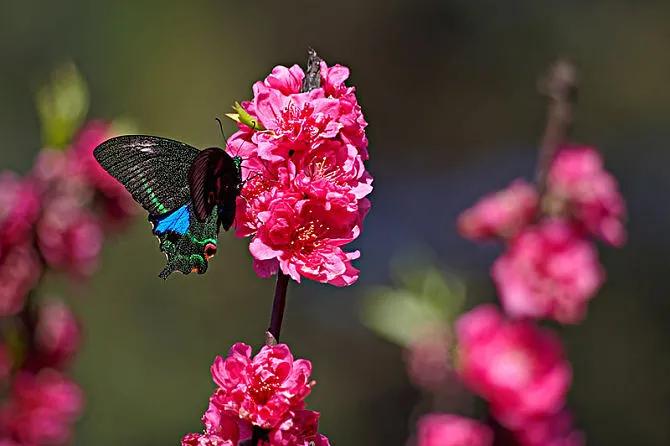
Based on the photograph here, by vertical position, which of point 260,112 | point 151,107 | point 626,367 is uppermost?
point 151,107

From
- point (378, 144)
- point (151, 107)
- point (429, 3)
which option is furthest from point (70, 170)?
point (429, 3)

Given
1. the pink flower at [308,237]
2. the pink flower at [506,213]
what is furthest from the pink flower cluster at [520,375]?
the pink flower at [308,237]

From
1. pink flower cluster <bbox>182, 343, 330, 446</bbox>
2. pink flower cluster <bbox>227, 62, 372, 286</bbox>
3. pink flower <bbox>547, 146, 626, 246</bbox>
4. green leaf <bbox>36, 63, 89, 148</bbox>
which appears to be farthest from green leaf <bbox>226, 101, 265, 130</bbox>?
green leaf <bbox>36, 63, 89, 148</bbox>

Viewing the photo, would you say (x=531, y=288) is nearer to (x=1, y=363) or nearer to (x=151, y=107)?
(x=1, y=363)

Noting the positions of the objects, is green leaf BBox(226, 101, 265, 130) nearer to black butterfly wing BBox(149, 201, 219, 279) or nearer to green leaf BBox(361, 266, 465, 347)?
black butterfly wing BBox(149, 201, 219, 279)

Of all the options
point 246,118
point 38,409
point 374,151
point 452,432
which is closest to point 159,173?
point 246,118

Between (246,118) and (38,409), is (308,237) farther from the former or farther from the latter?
(38,409)
